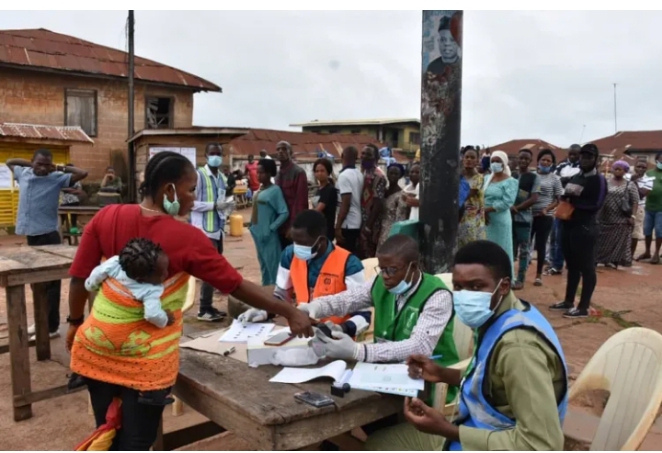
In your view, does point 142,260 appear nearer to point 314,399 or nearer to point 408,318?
point 314,399

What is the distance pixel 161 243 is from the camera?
231cm

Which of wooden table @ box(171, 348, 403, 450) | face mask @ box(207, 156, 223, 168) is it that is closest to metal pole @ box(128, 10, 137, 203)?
face mask @ box(207, 156, 223, 168)

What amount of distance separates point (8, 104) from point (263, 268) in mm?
11650

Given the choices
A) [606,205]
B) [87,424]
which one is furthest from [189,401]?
[606,205]

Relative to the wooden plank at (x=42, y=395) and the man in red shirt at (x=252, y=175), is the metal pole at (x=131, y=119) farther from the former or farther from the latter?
the wooden plank at (x=42, y=395)

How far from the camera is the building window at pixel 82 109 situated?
15492 millimetres

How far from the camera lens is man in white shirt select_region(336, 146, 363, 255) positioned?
6012 mm

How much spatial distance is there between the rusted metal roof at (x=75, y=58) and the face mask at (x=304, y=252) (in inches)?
531

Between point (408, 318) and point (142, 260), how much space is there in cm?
121

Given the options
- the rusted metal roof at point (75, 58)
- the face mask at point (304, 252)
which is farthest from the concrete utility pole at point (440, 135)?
the rusted metal roof at point (75, 58)

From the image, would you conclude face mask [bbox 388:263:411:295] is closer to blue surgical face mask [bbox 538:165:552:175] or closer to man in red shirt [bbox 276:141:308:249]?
man in red shirt [bbox 276:141:308:249]

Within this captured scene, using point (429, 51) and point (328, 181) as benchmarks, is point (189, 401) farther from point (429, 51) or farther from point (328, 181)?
point (328, 181)

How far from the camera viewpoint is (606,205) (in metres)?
8.54

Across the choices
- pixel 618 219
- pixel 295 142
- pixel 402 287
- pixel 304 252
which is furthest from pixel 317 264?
pixel 295 142
